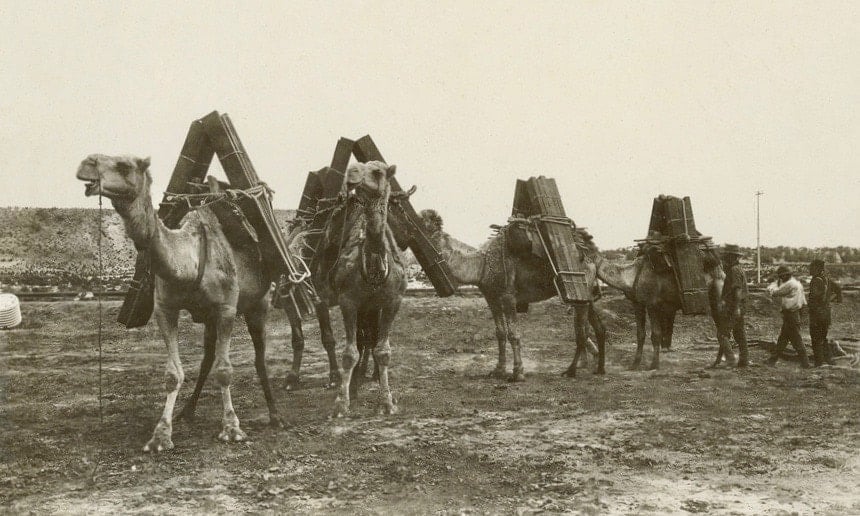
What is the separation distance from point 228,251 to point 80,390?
15.1 feet

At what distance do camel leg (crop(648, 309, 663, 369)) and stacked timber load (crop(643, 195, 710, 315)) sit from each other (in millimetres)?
750

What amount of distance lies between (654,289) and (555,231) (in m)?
2.34

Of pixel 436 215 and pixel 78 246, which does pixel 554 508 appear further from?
pixel 78 246

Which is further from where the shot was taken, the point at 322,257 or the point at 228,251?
the point at 322,257

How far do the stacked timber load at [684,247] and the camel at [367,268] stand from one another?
18.1 feet

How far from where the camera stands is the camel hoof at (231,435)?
749 centimetres

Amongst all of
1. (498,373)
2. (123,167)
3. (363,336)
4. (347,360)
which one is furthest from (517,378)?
(123,167)

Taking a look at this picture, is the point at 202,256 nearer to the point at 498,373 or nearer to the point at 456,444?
the point at 456,444

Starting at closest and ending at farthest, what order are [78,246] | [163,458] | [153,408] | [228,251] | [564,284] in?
[163,458] < [228,251] < [153,408] < [564,284] < [78,246]

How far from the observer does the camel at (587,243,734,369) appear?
12805mm

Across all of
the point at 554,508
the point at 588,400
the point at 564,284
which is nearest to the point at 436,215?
the point at 564,284

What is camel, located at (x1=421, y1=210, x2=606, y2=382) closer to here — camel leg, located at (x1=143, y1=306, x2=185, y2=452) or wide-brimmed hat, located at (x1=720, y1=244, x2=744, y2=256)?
wide-brimmed hat, located at (x1=720, y1=244, x2=744, y2=256)

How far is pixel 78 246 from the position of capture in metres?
76.1

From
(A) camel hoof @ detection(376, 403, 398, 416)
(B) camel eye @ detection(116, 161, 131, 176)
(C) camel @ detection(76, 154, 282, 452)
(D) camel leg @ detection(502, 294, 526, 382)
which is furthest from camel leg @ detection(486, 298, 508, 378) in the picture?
(B) camel eye @ detection(116, 161, 131, 176)
